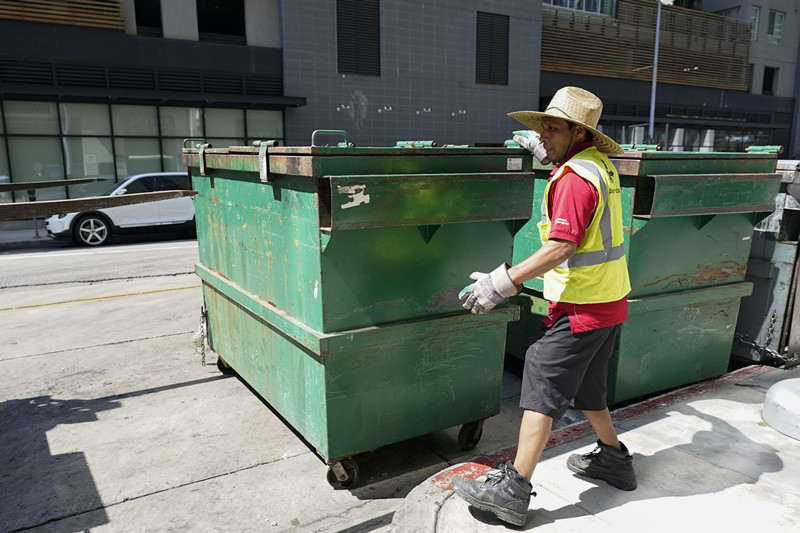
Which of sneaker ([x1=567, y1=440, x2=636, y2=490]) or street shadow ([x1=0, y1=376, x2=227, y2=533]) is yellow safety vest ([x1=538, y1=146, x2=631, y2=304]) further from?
street shadow ([x1=0, y1=376, x2=227, y2=533])

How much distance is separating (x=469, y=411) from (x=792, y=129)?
130 feet

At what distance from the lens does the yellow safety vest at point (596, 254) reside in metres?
2.65

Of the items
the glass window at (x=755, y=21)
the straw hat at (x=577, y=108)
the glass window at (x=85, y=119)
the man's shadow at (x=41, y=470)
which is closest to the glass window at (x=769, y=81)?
the glass window at (x=755, y=21)

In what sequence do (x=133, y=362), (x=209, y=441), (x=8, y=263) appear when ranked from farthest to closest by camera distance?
(x=8, y=263) < (x=133, y=362) < (x=209, y=441)

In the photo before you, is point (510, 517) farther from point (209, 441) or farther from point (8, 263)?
point (8, 263)

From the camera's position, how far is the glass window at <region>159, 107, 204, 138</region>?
18875mm

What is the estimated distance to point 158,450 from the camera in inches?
152

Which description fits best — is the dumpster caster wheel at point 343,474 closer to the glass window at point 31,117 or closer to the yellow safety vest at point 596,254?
the yellow safety vest at point 596,254

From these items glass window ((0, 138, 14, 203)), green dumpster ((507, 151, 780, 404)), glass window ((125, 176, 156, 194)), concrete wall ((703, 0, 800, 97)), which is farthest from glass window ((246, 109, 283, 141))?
concrete wall ((703, 0, 800, 97))

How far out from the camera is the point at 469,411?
3.71 meters

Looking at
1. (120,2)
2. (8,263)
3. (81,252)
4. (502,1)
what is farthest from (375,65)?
(8,263)

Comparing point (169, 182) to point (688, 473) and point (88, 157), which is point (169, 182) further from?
point (688, 473)

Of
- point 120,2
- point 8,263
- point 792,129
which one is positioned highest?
point 120,2

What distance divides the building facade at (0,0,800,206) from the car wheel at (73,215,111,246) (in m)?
1.24
